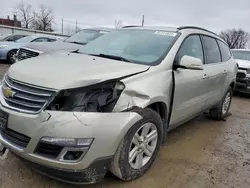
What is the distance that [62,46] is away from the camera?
7129 millimetres

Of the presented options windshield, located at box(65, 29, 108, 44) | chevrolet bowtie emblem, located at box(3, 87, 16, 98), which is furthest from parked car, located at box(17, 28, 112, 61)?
chevrolet bowtie emblem, located at box(3, 87, 16, 98)

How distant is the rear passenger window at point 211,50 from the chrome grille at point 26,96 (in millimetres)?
2846

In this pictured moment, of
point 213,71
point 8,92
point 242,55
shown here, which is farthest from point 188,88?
point 242,55

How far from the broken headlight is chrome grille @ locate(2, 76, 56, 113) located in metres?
0.09

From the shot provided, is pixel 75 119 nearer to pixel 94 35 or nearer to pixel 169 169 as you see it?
pixel 169 169

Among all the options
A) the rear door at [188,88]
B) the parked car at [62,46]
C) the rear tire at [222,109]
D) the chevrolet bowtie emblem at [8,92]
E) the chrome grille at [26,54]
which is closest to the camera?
the chevrolet bowtie emblem at [8,92]

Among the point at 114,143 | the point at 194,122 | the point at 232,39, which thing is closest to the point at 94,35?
the point at 194,122

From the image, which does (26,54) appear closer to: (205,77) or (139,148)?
(205,77)

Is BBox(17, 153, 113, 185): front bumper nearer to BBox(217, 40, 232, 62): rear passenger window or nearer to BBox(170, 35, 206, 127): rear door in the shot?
BBox(170, 35, 206, 127): rear door

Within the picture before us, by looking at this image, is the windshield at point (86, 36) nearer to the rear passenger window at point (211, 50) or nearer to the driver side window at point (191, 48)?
the rear passenger window at point (211, 50)

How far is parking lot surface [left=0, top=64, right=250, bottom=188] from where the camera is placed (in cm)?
279

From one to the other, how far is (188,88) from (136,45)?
896mm

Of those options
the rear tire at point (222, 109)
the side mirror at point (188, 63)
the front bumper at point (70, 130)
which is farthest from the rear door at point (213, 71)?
the front bumper at point (70, 130)

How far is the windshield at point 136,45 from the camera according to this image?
130 inches
